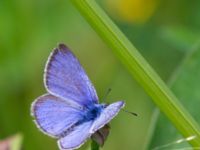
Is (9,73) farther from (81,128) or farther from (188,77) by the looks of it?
(81,128)

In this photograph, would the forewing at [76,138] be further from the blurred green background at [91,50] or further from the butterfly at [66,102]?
the blurred green background at [91,50]

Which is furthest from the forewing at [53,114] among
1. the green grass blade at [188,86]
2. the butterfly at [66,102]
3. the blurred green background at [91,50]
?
the blurred green background at [91,50]

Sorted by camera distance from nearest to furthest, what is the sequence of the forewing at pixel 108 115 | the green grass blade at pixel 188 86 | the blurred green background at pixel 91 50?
the forewing at pixel 108 115 < the green grass blade at pixel 188 86 < the blurred green background at pixel 91 50

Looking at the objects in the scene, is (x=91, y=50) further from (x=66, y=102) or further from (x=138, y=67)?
(x=138, y=67)

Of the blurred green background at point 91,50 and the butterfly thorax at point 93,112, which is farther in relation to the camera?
the blurred green background at point 91,50

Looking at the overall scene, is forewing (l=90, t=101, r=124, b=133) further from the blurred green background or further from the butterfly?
the blurred green background

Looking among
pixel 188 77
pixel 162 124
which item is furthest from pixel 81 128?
pixel 188 77

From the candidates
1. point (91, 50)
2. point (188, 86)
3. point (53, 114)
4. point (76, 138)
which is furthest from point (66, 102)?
point (91, 50)

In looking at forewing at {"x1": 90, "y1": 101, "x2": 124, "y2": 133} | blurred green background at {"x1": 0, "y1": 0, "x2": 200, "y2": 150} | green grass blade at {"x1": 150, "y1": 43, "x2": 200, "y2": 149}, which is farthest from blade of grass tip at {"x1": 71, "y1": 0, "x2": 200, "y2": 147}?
blurred green background at {"x1": 0, "y1": 0, "x2": 200, "y2": 150}
